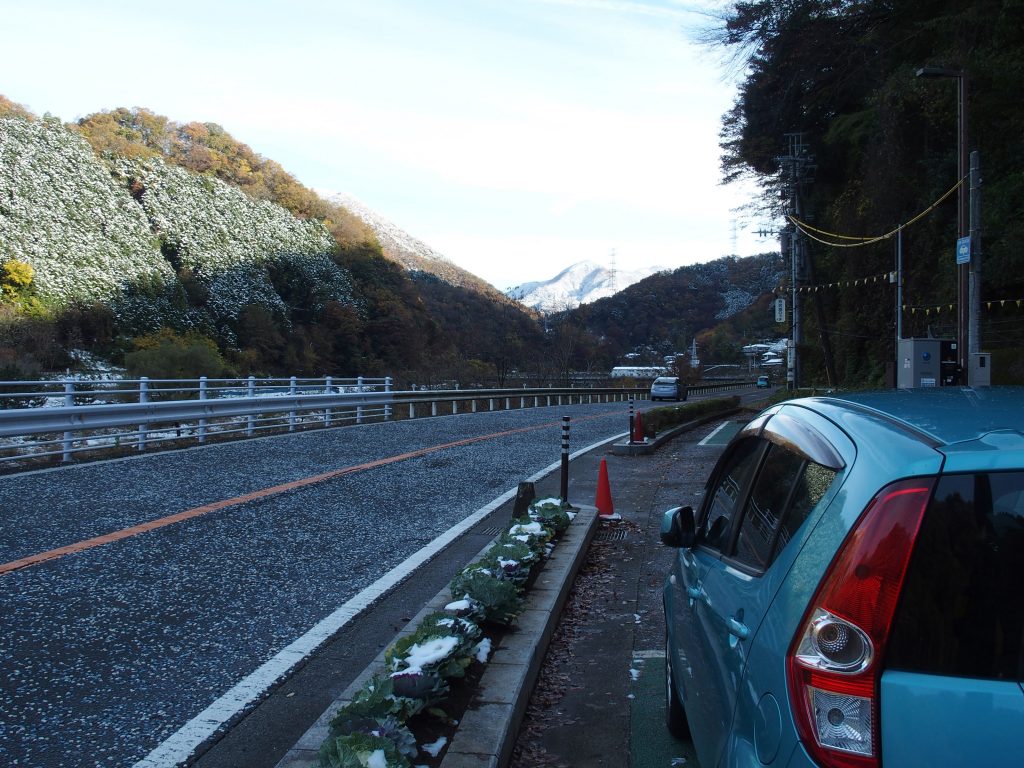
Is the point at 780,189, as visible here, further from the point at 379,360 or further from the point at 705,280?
the point at 705,280

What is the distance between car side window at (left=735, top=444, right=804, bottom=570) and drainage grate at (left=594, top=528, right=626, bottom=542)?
580 cm

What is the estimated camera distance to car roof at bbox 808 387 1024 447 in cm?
188

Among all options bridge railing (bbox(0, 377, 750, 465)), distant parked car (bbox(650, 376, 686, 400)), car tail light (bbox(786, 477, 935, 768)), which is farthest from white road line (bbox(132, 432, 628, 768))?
distant parked car (bbox(650, 376, 686, 400))

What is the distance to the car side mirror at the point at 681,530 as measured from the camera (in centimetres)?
339

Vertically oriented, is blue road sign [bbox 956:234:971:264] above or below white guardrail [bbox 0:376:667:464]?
above

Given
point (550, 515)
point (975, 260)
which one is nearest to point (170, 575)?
point (550, 515)

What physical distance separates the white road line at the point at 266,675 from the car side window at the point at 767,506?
2539 millimetres

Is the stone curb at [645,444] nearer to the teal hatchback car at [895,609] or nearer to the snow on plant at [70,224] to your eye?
the teal hatchback car at [895,609]

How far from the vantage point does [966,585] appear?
1647mm

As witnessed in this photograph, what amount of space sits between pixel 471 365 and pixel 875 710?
65612 millimetres

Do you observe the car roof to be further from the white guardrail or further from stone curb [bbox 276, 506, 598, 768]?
the white guardrail

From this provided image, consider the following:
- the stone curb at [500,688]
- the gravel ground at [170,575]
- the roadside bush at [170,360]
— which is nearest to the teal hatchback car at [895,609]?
the stone curb at [500,688]

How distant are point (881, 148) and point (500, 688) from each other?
120 feet

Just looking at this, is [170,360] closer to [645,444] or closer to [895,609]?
[645,444]
